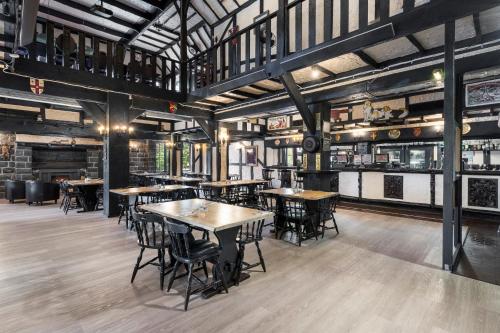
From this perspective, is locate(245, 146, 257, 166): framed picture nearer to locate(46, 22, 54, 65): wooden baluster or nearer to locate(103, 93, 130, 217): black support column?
locate(103, 93, 130, 217): black support column

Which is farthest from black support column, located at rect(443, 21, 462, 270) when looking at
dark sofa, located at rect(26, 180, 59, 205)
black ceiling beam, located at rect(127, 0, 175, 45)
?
dark sofa, located at rect(26, 180, 59, 205)

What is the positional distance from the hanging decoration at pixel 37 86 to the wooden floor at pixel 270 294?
10.1ft

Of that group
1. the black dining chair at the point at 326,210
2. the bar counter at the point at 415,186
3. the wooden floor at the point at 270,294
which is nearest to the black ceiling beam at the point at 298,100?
the black dining chair at the point at 326,210

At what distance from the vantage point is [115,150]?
6379 mm

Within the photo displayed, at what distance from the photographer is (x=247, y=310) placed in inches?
91.5

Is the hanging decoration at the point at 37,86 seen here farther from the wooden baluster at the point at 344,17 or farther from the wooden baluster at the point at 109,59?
the wooden baluster at the point at 344,17

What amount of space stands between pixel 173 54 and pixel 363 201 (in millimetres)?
9514

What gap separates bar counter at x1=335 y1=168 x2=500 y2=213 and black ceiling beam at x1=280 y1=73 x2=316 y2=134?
129 inches

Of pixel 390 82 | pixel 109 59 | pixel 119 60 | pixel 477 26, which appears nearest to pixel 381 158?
pixel 390 82

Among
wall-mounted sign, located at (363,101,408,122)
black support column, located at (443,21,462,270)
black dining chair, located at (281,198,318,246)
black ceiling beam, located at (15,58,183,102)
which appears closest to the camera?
black support column, located at (443,21,462,270)

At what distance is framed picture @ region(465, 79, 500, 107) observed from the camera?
3648 mm

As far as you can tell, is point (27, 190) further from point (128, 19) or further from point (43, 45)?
point (128, 19)

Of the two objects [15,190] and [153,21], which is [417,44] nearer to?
[153,21]

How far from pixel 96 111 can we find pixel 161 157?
8153 mm
